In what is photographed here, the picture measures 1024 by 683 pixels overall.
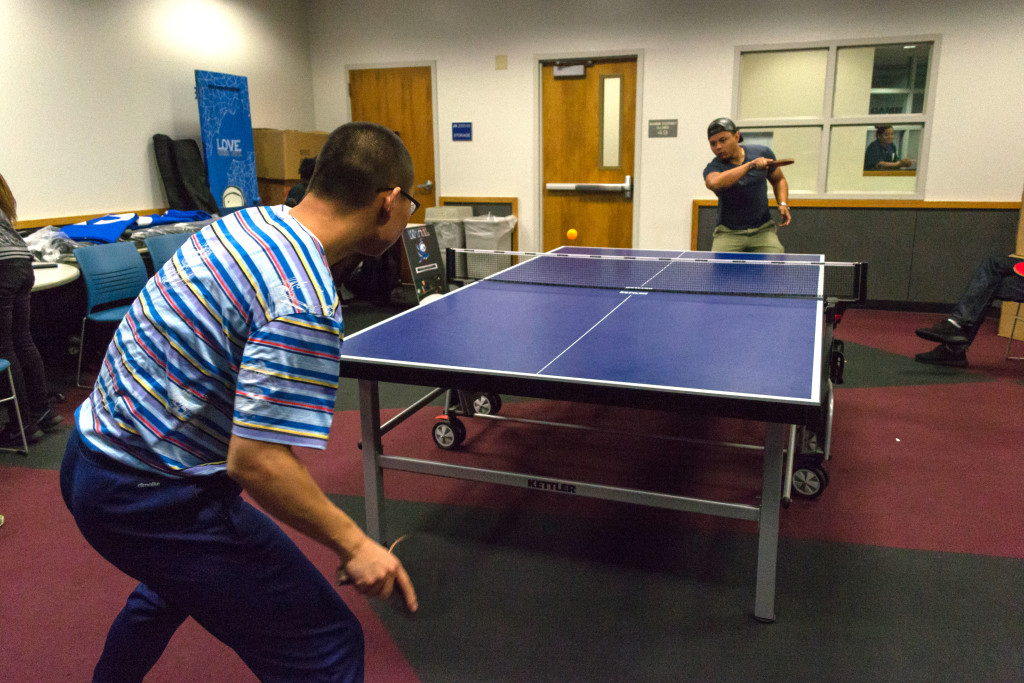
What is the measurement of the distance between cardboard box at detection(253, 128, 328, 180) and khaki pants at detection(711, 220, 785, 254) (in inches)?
152

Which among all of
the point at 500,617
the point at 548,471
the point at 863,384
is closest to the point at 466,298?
the point at 548,471

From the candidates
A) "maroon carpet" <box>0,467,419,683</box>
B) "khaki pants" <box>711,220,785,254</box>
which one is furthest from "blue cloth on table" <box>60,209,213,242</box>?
"khaki pants" <box>711,220,785,254</box>

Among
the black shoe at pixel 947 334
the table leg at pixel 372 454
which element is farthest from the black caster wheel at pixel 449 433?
the black shoe at pixel 947 334

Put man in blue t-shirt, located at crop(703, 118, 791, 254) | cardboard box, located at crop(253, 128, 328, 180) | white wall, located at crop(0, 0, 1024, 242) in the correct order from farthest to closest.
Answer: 1. cardboard box, located at crop(253, 128, 328, 180)
2. white wall, located at crop(0, 0, 1024, 242)
3. man in blue t-shirt, located at crop(703, 118, 791, 254)

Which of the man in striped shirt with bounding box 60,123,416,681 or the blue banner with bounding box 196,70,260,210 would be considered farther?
the blue banner with bounding box 196,70,260,210

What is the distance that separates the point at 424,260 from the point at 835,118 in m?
3.93

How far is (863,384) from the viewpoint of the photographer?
14.7 feet

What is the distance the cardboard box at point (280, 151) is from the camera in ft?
22.0

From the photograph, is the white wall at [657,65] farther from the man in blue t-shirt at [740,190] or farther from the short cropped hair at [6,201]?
the short cropped hair at [6,201]

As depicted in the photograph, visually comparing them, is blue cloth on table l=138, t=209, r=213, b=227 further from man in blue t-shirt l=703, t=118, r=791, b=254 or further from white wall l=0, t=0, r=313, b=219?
man in blue t-shirt l=703, t=118, r=791, b=254

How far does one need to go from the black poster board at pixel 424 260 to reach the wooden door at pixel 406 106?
7.76 ft

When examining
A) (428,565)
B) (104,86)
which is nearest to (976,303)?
(428,565)

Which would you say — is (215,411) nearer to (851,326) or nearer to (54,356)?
(54,356)

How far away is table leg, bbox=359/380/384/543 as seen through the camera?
8.06ft
